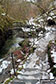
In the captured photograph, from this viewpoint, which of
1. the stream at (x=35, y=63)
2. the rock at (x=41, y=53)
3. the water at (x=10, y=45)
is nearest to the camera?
the stream at (x=35, y=63)

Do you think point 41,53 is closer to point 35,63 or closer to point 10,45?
point 35,63

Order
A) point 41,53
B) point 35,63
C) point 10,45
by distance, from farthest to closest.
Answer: point 10,45 < point 41,53 < point 35,63

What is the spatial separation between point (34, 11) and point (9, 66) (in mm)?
3724

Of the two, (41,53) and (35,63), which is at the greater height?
(41,53)

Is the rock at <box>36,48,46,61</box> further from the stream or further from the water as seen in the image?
the water

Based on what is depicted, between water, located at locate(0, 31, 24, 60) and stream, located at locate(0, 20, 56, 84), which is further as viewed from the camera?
water, located at locate(0, 31, 24, 60)

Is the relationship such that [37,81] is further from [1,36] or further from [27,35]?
[27,35]

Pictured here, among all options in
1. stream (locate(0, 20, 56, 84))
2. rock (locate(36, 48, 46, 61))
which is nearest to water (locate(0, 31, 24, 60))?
stream (locate(0, 20, 56, 84))

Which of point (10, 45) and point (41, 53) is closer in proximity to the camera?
point (41, 53)

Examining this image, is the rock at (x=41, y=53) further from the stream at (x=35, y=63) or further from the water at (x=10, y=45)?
the water at (x=10, y=45)

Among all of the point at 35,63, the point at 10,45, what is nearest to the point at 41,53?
the point at 35,63

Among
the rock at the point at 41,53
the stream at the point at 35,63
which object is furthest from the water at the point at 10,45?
the rock at the point at 41,53

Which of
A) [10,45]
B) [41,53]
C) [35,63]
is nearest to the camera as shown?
[35,63]

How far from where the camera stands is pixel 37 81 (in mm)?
3125
